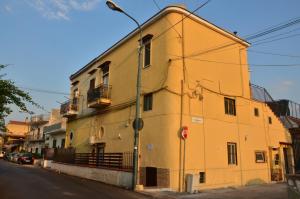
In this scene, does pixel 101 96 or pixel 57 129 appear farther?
pixel 57 129

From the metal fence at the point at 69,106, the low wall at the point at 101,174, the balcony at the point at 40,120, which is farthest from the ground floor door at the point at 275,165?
the balcony at the point at 40,120

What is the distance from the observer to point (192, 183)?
521 inches

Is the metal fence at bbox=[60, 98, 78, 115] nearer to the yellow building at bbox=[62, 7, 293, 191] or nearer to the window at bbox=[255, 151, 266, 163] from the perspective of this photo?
the yellow building at bbox=[62, 7, 293, 191]

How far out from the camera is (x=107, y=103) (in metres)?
20.3

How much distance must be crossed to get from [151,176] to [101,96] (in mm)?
7747

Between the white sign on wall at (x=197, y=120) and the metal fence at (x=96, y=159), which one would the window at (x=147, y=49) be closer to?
the white sign on wall at (x=197, y=120)

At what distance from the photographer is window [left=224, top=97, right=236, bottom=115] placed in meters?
17.3

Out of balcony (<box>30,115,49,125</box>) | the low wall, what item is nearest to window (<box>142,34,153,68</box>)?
the low wall

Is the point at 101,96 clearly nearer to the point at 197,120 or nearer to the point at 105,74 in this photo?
the point at 105,74

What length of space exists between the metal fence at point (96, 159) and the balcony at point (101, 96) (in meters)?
3.56

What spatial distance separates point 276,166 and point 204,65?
8.95 m

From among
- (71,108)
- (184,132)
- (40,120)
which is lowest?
(184,132)

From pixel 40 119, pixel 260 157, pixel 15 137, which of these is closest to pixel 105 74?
pixel 260 157

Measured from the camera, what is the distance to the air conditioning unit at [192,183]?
13242mm
